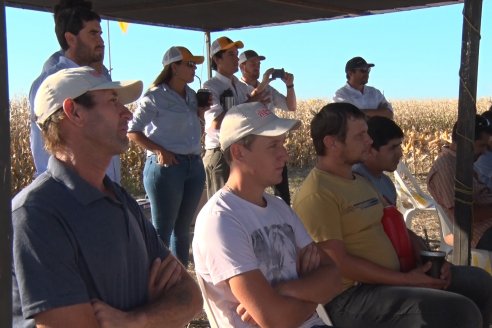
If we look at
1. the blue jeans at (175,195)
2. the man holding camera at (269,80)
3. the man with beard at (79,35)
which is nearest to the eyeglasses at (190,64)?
the blue jeans at (175,195)

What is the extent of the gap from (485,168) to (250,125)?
2.65 m

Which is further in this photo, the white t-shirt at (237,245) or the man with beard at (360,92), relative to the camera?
the man with beard at (360,92)

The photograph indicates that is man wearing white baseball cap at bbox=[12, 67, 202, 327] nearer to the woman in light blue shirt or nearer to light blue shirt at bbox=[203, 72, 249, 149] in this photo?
the woman in light blue shirt

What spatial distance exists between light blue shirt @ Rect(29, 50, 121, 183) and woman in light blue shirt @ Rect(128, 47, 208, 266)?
1110 millimetres

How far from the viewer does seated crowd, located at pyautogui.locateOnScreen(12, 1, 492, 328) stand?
1947 millimetres

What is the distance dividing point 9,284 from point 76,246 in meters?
0.67

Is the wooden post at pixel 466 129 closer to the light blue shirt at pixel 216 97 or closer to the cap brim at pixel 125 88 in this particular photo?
the light blue shirt at pixel 216 97

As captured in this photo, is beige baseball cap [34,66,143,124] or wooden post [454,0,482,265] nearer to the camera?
beige baseball cap [34,66,143,124]

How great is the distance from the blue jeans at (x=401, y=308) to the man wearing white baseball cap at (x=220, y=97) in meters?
2.63

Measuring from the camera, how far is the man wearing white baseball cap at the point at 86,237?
1864 millimetres

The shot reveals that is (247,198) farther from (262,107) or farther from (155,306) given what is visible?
(155,306)

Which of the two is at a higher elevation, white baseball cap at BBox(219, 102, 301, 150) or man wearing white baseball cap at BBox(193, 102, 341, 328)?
white baseball cap at BBox(219, 102, 301, 150)

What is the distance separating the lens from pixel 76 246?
77.1 inches

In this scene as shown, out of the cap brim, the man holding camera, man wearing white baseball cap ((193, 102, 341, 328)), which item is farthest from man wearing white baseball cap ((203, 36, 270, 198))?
the cap brim
